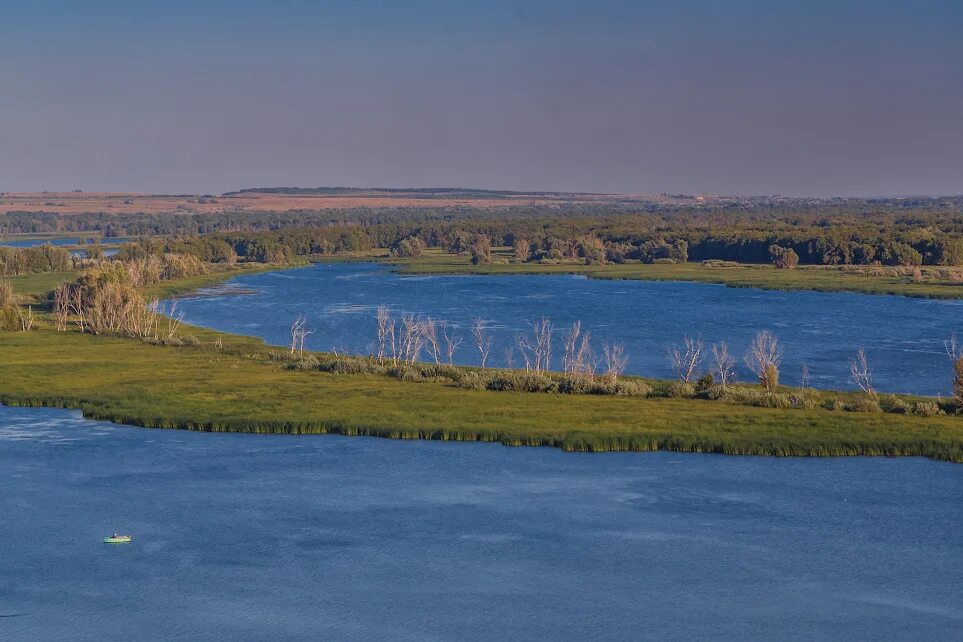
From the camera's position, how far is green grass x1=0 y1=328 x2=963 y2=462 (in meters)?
30.3

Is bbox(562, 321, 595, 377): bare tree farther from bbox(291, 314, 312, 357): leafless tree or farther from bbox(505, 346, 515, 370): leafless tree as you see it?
bbox(291, 314, 312, 357): leafless tree

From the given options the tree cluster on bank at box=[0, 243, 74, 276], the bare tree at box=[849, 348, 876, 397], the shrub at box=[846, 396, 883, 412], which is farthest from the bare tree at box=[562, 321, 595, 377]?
the tree cluster on bank at box=[0, 243, 74, 276]

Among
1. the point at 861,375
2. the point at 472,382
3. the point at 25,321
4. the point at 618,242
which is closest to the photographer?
the point at 861,375

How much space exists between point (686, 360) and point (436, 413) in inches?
537

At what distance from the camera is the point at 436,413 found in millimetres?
34125

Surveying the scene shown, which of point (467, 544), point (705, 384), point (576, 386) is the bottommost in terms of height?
point (467, 544)

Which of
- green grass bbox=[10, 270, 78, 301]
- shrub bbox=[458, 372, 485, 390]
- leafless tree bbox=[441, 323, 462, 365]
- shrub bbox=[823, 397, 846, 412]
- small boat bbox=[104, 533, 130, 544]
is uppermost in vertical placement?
shrub bbox=[823, 397, 846, 412]

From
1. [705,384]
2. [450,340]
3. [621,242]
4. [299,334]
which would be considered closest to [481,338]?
[450,340]

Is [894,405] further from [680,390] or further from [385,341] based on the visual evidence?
[385,341]

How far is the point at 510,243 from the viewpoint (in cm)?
13575

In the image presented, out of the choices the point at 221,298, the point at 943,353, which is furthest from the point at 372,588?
the point at 221,298

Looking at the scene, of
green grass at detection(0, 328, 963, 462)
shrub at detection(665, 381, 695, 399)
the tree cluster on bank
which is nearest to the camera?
green grass at detection(0, 328, 963, 462)

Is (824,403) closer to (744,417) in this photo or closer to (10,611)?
(744,417)

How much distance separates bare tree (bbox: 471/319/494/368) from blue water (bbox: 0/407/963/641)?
15107 millimetres
